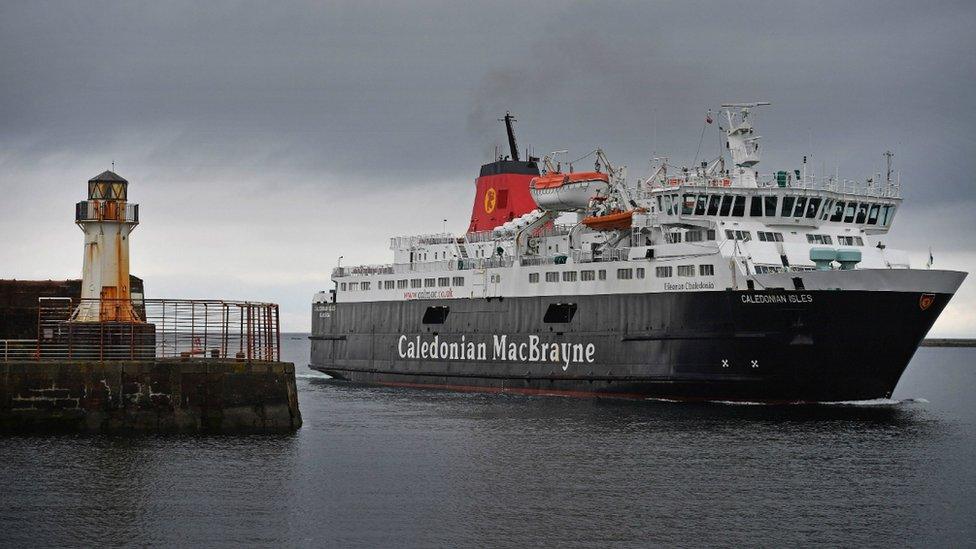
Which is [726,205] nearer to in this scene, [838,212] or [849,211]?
[838,212]

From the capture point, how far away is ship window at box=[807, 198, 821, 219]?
143 feet

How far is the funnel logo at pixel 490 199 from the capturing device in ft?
186

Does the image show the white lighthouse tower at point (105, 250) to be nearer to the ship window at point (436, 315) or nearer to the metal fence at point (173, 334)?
the metal fence at point (173, 334)

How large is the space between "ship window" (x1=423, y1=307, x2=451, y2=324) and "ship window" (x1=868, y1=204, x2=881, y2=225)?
17366mm

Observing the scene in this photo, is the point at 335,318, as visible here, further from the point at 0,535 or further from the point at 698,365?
the point at 0,535

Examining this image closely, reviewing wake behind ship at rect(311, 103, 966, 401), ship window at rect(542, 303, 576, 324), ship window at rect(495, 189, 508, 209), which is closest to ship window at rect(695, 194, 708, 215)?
wake behind ship at rect(311, 103, 966, 401)

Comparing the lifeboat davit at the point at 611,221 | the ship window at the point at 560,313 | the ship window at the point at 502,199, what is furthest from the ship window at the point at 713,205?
the ship window at the point at 502,199

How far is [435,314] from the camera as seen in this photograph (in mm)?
53594

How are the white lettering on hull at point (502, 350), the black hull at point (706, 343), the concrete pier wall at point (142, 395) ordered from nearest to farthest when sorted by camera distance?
the concrete pier wall at point (142, 395) → the black hull at point (706, 343) → the white lettering on hull at point (502, 350)

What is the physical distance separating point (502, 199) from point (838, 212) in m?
16.8

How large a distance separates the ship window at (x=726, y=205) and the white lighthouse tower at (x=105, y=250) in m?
19.8

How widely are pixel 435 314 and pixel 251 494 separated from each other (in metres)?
29.4

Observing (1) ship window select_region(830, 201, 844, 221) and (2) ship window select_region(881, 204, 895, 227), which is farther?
(2) ship window select_region(881, 204, 895, 227)

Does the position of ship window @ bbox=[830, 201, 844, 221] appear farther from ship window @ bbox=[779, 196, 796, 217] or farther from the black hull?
the black hull
